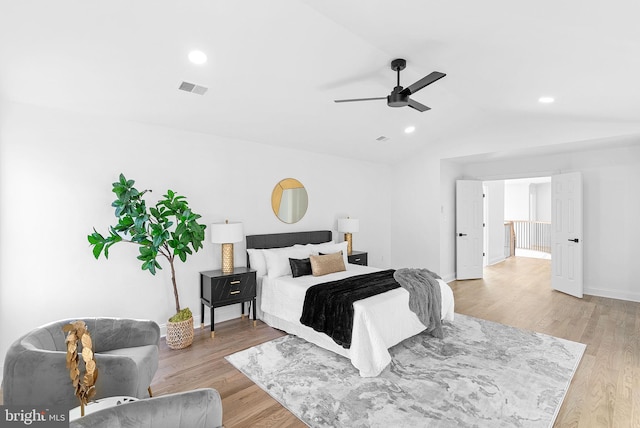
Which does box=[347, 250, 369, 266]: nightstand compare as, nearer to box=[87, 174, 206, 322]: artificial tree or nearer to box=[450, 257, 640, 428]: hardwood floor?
box=[450, 257, 640, 428]: hardwood floor

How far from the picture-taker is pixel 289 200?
17.2 feet

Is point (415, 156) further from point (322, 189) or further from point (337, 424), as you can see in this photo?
point (337, 424)

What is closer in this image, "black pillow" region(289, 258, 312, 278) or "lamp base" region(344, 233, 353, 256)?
"black pillow" region(289, 258, 312, 278)

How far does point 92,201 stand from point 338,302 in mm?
2870

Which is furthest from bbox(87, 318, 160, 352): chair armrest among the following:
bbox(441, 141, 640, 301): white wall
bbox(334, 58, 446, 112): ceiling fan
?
bbox(441, 141, 640, 301): white wall

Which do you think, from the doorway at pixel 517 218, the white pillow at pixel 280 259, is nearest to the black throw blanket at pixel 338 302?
the white pillow at pixel 280 259

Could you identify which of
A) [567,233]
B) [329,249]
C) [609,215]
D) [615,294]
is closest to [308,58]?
[329,249]

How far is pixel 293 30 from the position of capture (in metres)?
2.80

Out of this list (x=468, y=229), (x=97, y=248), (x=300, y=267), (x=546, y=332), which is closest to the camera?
(x=97, y=248)

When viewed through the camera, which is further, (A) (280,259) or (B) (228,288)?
(A) (280,259)

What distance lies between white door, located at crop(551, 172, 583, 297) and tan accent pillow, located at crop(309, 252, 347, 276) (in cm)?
421

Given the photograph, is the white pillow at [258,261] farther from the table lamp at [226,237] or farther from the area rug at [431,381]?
the area rug at [431,381]

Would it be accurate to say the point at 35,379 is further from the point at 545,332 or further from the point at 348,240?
the point at 545,332

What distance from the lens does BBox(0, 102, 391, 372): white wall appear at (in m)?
3.01
